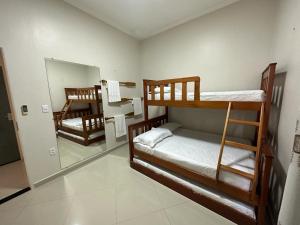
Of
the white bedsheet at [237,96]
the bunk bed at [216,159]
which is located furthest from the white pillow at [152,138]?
the white bedsheet at [237,96]

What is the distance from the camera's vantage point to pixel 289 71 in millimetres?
1446

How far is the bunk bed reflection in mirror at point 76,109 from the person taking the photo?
227 cm

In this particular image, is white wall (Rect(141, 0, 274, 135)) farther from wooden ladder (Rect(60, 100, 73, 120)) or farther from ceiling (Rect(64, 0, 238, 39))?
wooden ladder (Rect(60, 100, 73, 120))

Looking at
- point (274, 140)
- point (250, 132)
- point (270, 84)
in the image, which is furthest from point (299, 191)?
point (250, 132)

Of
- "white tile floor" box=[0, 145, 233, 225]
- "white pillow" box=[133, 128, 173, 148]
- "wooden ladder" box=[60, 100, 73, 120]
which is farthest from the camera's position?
"wooden ladder" box=[60, 100, 73, 120]

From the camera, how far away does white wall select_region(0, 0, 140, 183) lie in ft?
5.76

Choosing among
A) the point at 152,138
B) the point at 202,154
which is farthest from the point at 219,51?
the point at 152,138

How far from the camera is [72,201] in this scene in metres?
1.82

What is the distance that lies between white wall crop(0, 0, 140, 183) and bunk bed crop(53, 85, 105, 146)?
27cm

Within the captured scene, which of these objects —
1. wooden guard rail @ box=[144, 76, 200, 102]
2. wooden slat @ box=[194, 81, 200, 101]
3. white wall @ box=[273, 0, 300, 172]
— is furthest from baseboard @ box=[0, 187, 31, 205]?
white wall @ box=[273, 0, 300, 172]

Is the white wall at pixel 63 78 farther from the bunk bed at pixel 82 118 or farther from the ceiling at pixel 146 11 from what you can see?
the ceiling at pixel 146 11

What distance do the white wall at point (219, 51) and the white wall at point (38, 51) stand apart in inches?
72.0

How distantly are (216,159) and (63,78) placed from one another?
282cm

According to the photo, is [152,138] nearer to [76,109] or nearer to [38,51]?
[76,109]
